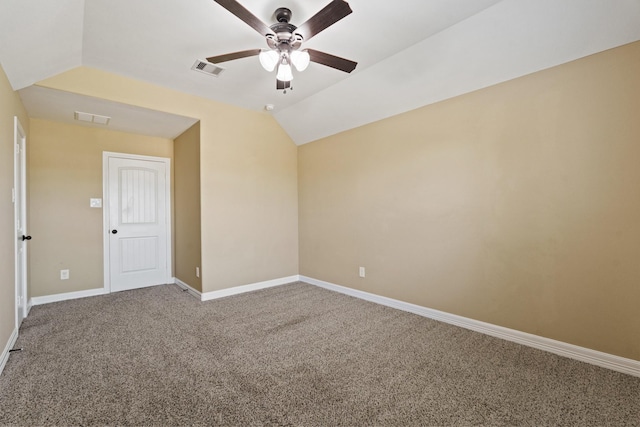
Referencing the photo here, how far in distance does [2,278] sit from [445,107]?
422cm

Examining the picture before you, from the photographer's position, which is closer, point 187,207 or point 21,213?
point 21,213

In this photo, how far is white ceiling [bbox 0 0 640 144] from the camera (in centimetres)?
207

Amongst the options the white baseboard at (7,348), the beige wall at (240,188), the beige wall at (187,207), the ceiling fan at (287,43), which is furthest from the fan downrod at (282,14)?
the white baseboard at (7,348)

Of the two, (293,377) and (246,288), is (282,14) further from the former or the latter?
(246,288)

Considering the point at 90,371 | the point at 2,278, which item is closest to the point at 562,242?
the point at 90,371

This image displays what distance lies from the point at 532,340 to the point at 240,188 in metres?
3.80

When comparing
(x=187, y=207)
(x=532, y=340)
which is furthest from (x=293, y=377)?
(x=187, y=207)

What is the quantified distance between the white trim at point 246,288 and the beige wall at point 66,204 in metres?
1.71

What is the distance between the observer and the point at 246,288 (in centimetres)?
430

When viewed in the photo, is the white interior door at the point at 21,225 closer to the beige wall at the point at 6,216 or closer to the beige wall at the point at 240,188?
the beige wall at the point at 6,216

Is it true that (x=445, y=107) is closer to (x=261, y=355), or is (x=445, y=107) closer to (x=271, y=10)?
(x=271, y=10)

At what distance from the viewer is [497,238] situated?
2725 mm

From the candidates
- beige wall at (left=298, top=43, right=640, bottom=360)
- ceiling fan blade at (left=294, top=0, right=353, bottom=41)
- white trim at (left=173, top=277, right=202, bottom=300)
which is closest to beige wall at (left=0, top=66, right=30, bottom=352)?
white trim at (left=173, top=277, right=202, bottom=300)

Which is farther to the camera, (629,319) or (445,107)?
(445,107)
